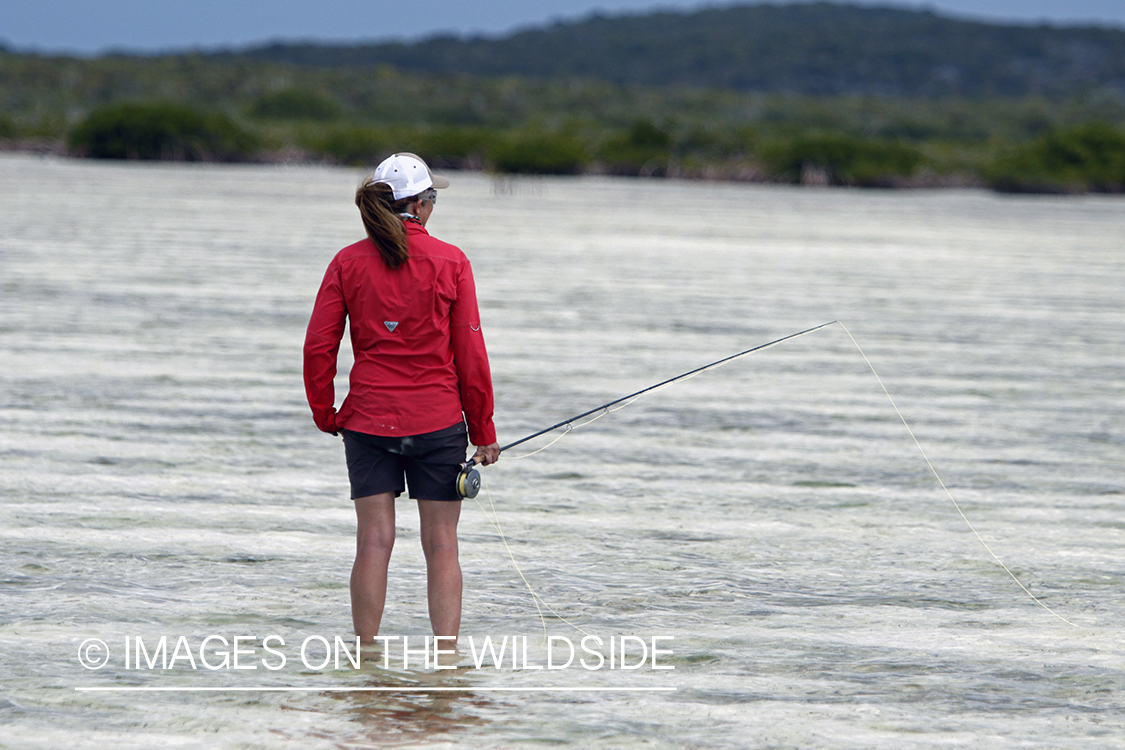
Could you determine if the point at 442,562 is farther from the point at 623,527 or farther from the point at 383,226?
the point at 623,527

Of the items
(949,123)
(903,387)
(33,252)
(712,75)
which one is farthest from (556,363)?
(712,75)

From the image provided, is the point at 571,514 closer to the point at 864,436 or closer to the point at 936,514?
the point at 936,514

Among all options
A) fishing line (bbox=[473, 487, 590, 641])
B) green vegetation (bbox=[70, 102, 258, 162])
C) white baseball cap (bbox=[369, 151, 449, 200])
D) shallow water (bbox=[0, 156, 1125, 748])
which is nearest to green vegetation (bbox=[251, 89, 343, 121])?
green vegetation (bbox=[70, 102, 258, 162])

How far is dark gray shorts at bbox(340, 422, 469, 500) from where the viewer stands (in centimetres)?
424

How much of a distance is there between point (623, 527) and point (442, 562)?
6.23ft

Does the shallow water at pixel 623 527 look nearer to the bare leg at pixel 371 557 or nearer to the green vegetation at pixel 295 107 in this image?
the bare leg at pixel 371 557

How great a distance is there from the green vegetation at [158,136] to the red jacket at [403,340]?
65.7 metres

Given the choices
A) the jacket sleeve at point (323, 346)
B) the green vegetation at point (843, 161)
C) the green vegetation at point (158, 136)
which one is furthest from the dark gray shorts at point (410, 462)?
the green vegetation at point (158, 136)

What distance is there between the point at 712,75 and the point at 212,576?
197m

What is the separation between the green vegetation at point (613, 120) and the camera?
213 feet

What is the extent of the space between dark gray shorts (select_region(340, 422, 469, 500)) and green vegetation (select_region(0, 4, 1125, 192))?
59.0 metres

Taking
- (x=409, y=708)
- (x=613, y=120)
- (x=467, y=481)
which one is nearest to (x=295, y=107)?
(x=613, y=120)

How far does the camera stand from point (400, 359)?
428cm

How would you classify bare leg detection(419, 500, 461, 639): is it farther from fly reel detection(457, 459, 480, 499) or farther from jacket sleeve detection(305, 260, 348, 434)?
jacket sleeve detection(305, 260, 348, 434)
